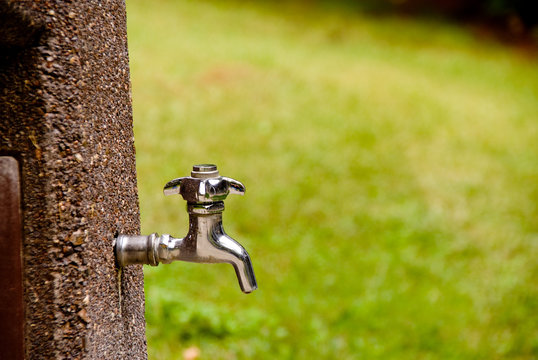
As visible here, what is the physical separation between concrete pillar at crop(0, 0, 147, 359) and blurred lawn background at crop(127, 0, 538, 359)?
172 cm

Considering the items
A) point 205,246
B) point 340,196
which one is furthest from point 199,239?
point 340,196

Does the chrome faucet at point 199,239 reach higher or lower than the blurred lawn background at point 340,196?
lower

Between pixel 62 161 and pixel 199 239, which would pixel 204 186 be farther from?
pixel 62 161

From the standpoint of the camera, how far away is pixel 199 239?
1035mm

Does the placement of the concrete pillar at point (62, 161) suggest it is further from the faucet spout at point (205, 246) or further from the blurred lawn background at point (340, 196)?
the blurred lawn background at point (340, 196)

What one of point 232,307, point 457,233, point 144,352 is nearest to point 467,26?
point 457,233

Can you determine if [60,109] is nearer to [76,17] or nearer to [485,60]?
[76,17]

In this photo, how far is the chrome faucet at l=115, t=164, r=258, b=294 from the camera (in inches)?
38.9

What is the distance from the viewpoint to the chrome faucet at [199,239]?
987 millimetres

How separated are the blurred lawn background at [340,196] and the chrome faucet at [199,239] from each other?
1631 millimetres

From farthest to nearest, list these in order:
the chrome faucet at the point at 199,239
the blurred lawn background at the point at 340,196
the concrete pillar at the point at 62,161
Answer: the blurred lawn background at the point at 340,196 → the chrome faucet at the point at 199,239 → the concrete pillar at the point at 62,161

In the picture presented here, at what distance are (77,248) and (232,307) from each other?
2.36m

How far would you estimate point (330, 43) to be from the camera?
9.99 m

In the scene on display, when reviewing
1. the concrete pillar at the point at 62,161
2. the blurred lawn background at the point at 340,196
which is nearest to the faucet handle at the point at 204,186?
the concrete pillar at the point at 62,161
